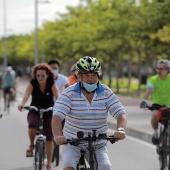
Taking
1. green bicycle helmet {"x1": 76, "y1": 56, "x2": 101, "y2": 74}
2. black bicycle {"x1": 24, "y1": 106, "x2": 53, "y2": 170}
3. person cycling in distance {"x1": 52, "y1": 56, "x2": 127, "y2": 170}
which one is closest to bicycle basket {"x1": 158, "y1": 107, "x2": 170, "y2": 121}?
black bicycle {"x1": 24, "y1": 106, "x2": 53, "y2": 170}

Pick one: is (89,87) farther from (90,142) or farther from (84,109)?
(90,142)

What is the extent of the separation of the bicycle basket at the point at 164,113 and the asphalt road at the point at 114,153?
1.01 m

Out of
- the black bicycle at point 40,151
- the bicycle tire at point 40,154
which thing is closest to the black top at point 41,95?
the black bicycle at point 40,151

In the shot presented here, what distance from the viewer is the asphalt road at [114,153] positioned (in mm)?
11953

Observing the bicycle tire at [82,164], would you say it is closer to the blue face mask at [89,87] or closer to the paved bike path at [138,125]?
the blue face mask at [89,87]

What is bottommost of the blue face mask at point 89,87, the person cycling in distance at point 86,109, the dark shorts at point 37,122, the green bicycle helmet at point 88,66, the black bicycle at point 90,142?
the dark shorts at point 37,122

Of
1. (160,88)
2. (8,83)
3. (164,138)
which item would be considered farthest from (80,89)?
(8,83)

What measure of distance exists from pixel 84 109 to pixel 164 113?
4301 millimetres

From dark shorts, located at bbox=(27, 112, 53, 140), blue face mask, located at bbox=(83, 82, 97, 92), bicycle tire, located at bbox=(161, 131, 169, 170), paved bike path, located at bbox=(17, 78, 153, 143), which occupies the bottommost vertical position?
paved bike path, located at bbox=(17, 78, 153, 143)

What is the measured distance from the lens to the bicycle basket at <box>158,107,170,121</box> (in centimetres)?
1087

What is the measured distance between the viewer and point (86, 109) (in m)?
6.78

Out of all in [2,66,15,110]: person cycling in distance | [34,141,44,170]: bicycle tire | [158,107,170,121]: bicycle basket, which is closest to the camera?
[34,141,44,170]: bicycle tire

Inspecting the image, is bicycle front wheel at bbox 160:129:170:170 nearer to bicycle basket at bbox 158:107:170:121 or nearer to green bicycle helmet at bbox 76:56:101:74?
bicycle basket at bbox 158:107:170:121

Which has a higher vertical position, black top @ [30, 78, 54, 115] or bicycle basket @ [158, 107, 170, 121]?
black top @ [30, 78, 54, 115]
